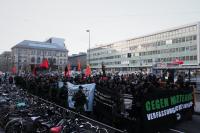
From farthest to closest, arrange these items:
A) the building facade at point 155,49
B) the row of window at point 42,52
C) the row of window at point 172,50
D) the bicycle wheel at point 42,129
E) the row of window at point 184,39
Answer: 1. the row of window at point 42,52
2. the row of window at point 172,50
3. the building facade at point 155,49
4. the row of window at point 184,39
5. the bicycle wheel at point 42,129

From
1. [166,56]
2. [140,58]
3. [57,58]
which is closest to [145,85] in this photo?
[166,56]

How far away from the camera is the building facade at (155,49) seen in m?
76.2

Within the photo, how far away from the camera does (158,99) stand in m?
9.16

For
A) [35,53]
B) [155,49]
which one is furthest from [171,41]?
[35,53]

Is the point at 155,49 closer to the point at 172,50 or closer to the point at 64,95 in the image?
the point at 172,50

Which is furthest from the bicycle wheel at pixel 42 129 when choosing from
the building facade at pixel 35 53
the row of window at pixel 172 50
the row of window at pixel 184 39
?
the building facade at pixel 35 53

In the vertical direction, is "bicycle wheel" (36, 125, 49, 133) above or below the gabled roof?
below

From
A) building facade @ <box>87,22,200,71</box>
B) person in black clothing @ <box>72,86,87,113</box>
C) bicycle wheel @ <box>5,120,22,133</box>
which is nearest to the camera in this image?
bicycle wheel @ <box>5,120,22,133</box>

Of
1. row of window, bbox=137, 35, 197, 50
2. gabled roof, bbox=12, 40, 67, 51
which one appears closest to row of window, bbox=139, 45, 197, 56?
row of window, bbox=137, 35, 197, 50

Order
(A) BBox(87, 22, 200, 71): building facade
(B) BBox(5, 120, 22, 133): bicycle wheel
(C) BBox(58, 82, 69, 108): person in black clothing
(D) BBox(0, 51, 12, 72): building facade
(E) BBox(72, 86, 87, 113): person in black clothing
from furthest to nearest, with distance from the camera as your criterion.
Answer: (D) BBox(0, 51, 12, 72): building facade → (A) BBox(87, 22, 200, 71): building facade → (C) BBox(58, 82, 69, 108): person in black clothing → (E) BBox(72, 86, 87, 113): person in black clothing → (B) BBox(5, 120, 22, 133): bicycle wheel

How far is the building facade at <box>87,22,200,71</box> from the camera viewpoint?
76.2 m

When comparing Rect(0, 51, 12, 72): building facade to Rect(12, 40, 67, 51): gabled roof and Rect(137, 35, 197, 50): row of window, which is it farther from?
Rect(137, 35, 197, 50): row of window

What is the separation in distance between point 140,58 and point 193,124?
90653mm

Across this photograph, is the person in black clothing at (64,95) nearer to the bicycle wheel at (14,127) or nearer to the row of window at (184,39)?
the bicycle wheel at (14,127)
